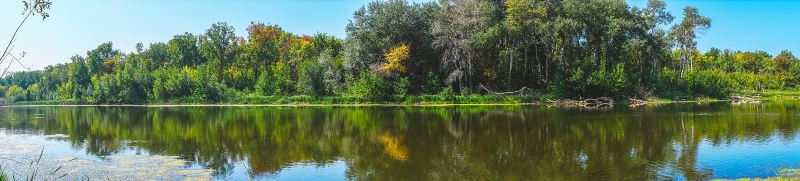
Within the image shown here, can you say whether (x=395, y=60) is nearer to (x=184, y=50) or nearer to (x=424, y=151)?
(x=424, y=151)

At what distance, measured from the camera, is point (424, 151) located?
62.9 ft

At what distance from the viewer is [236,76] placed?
80.0 meters

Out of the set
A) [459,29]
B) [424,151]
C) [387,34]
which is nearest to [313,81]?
[387,34]

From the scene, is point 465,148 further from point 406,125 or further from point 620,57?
point 620,57

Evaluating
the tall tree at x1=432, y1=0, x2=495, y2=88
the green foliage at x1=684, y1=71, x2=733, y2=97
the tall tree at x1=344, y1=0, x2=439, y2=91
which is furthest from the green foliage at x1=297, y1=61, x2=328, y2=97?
the green foliage at x1=684, y1=71, x2=733, y2=97

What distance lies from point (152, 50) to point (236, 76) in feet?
83.9

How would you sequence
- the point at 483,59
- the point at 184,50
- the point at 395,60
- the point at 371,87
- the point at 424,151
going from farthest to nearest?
A: the point at 184,50, the point at 483,59, the point at 371,87, the point at 395,60, the point at 424,151

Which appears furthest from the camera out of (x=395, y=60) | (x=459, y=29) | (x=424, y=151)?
(x=395, y=60)

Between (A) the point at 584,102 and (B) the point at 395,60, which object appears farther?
(B) the point at 395,60

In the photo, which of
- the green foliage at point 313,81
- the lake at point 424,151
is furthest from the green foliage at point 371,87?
the lake at point 424,151

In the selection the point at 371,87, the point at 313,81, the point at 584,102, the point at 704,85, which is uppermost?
the point at 313,81

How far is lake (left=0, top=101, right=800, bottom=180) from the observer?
583 inches

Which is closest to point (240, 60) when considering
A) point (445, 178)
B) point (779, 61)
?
point (445, 178)

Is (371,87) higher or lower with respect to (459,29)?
lower
